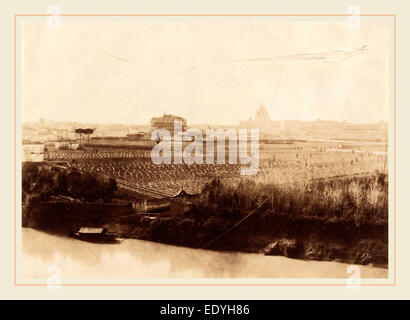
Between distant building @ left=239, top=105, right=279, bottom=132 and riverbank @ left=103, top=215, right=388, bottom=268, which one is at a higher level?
distant building @ left=239, top=105, right=279, bottom=132

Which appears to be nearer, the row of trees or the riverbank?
the riverbank

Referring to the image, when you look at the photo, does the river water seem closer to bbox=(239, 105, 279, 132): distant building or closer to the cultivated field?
the cultivated field

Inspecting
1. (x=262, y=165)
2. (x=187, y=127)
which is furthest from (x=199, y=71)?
(x=262, y=165)

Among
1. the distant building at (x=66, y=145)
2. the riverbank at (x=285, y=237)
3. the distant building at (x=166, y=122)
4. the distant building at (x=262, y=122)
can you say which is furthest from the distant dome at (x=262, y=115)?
the distant building at (x=66, y=145)

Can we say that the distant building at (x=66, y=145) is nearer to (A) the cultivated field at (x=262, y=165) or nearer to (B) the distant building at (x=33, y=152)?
(A) the cultivated field at (x=262, y=165)

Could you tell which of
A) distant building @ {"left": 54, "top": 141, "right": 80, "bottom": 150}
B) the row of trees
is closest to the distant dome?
the row of trees

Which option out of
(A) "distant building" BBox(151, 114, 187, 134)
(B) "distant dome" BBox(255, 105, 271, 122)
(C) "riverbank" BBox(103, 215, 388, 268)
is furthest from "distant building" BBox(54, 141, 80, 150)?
(B) "distant dome" BBox(255, 105, 271, 122)

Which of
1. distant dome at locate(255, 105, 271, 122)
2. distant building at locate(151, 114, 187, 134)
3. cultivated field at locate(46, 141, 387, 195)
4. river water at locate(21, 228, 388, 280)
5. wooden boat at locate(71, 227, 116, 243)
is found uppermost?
distant dome at locate(255, 105, 271, 122)
